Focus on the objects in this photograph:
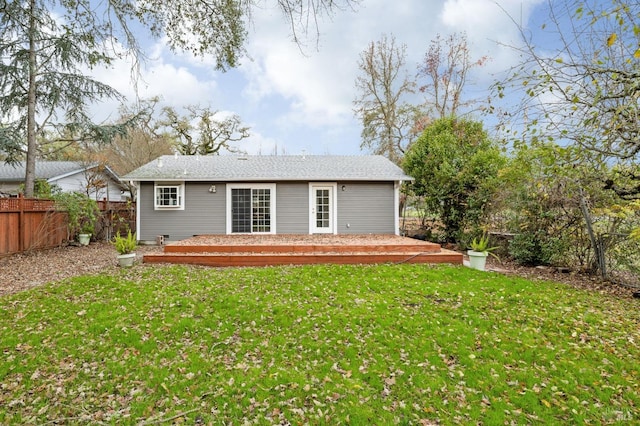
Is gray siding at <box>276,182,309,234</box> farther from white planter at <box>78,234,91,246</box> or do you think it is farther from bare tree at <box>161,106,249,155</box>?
bare tree at <box>161,106,249,155</box>

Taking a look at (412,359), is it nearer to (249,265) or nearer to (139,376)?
(139,376)

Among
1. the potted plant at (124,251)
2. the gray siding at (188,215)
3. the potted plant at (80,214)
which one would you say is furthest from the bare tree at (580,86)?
the potted plant at (80,214)

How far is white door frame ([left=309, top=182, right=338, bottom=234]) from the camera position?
37.8 feet

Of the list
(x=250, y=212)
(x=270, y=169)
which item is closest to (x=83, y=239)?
(x=250, y=212)

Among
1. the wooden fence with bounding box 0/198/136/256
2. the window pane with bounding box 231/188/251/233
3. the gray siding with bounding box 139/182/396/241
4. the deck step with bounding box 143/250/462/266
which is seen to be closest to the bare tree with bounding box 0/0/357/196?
the deck step with bounding box 143/250/462/266

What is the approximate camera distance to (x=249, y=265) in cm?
759

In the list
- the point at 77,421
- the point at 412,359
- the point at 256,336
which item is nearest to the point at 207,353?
the point at 256,336

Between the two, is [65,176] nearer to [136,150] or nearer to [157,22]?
[136,150]

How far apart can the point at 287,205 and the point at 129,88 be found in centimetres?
783

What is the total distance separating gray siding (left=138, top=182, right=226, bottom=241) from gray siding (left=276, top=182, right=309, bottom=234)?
6.45 ft

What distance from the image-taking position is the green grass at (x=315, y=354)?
2809mm

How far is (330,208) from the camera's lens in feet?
38.0

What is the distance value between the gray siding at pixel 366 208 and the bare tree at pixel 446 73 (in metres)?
8.97

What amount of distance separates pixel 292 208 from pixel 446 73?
42.7ft
